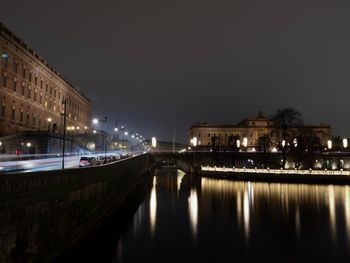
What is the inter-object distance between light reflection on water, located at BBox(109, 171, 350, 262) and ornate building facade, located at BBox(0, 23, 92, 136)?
2147cm

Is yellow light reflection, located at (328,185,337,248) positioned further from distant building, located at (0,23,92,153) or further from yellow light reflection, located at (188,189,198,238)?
distant building, located at (0,23,92,153)

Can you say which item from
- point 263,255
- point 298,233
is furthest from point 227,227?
point 263,255

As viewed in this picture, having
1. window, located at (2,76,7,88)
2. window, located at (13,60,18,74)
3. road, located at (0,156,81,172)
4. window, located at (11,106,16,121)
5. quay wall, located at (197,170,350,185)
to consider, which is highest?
window, located at (13,60,18,74)

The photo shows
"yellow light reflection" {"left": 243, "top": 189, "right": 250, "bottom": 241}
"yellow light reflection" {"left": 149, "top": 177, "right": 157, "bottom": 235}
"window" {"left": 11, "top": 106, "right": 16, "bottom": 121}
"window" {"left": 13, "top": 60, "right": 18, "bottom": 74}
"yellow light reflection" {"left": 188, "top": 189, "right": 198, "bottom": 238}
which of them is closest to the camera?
"yellow light reflection" {"left": 243, "top": 189, "right": 250, "bottom": 241}

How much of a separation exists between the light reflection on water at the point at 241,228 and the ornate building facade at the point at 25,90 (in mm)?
21472

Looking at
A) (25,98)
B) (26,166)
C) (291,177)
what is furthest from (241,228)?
(291,177)

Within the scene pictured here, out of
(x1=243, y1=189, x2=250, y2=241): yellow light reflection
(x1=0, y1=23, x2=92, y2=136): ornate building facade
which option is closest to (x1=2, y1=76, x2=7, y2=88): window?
(x1=0, y1=23, x2=92, y2=136): ornate building facade

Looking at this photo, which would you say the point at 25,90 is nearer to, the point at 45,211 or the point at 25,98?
the point at 25,98

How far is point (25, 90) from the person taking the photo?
74500mm

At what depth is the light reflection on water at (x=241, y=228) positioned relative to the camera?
29.7 m

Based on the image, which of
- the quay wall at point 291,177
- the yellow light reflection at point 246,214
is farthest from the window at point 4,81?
the quay wall at point 291,177

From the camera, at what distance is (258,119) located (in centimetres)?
19375

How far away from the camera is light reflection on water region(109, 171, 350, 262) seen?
29.7 meters

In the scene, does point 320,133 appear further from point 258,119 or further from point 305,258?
point 305,258
